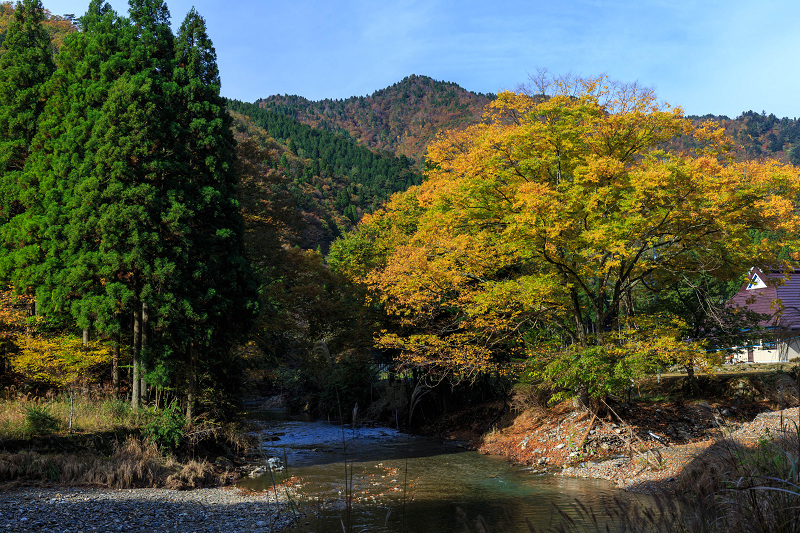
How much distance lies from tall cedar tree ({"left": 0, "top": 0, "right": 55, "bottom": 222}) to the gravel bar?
12.5 metres

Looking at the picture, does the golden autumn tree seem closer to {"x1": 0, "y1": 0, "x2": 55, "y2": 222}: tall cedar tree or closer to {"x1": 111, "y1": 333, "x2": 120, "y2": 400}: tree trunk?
{"x1": 111, "y1": 333, "x2": 120, "y2": 400}: tree trunk

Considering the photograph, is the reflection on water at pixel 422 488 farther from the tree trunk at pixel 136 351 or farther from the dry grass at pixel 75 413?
the tree trunk at pixel 136 351

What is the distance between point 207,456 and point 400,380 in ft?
43.4

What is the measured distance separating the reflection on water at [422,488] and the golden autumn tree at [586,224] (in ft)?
10.9

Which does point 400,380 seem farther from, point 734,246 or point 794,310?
point 794,310

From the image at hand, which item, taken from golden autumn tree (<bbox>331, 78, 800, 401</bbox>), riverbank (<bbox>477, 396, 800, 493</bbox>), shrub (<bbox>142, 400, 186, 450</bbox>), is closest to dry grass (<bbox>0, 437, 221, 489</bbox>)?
shrub (<bbox>142, 400, 186, 450</bbox>)

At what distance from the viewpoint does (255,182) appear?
998 inches

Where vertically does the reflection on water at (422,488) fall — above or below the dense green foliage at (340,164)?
below

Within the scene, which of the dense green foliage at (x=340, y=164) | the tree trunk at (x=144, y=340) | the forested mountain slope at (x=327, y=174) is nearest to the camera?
the tree trunk at (x=144, y=340)

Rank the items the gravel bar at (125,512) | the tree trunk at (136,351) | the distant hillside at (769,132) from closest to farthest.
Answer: the gravel bar at (125,512) → the tree trunk at (136,351) → the distant hillside at (769,132)

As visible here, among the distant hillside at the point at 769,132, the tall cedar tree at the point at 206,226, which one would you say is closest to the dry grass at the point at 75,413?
the tall cedar tree at the point at 206,226

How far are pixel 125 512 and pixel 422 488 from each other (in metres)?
6.87

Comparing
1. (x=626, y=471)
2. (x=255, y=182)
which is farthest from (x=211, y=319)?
(x=626, y=471)

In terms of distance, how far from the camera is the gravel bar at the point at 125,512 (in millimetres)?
9352
